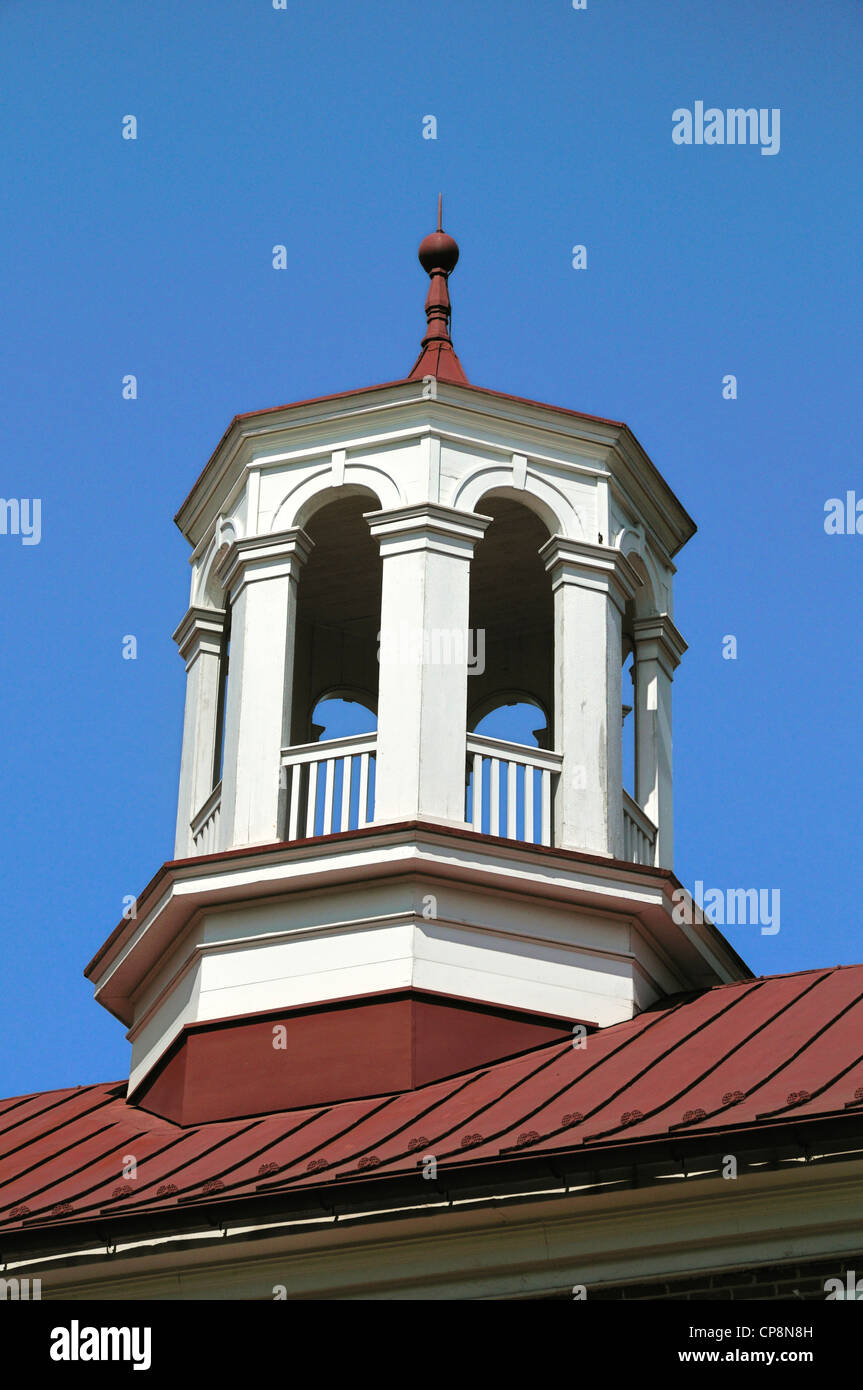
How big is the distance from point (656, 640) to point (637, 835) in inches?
73.4

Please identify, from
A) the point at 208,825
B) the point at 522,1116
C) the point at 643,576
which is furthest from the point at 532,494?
the point at 522,1116

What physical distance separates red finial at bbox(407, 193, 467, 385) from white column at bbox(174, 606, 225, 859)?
2.77m

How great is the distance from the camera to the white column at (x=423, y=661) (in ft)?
56.6

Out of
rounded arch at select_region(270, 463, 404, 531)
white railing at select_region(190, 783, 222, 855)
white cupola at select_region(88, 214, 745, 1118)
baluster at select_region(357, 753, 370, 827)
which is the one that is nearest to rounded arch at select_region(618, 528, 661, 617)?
white cupola at select_region(88, 214, 745, 1118)

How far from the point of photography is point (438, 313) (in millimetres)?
20688

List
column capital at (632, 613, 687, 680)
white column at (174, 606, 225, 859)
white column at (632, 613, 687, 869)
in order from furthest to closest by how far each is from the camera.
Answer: column capital at (632, 613, 687, 680), white column at (174, 606, 225, 859), white column at (632, 613, 687, 869)

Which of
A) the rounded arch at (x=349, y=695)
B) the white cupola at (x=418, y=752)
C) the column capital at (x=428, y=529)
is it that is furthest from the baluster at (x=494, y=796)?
the rounded arch at (x=349, y=695)

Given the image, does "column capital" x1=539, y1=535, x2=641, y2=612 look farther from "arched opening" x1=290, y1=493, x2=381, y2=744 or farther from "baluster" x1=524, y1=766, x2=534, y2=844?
"arched opening" x1=290, y1=493, x2=381, y2=744

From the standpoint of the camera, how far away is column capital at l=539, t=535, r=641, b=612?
18625 millimetres

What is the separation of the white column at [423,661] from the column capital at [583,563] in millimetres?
605

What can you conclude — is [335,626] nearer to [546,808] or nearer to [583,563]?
[583,563]
